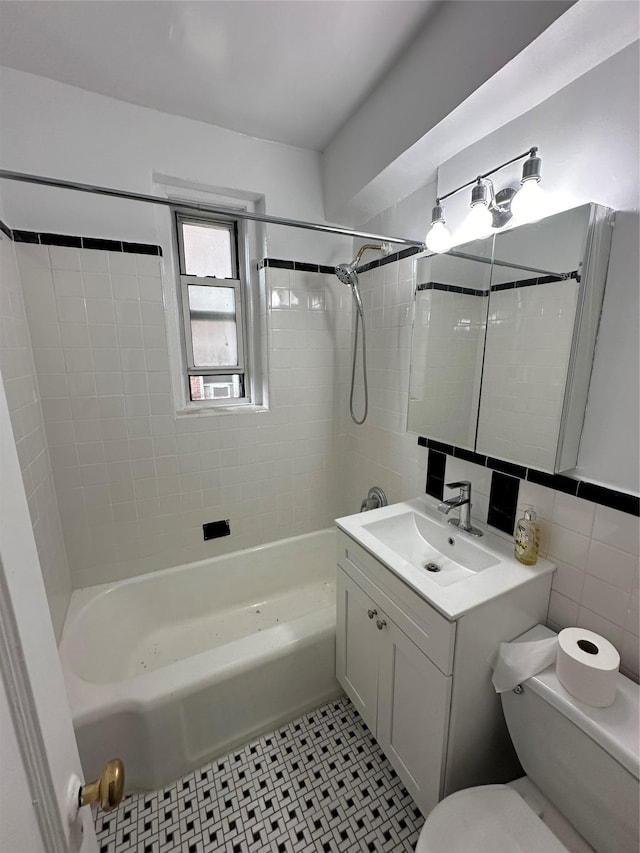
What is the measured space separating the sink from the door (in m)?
1.02

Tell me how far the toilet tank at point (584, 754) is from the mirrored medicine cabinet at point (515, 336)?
601 mm

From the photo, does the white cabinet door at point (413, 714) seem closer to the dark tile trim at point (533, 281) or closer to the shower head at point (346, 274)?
the dark tile trim at point (533, 281)

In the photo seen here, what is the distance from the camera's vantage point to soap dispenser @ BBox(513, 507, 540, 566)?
112 cm

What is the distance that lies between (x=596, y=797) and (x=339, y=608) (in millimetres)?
869

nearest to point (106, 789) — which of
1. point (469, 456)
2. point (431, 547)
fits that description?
point (431, 547)

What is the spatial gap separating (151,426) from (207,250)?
99 cm

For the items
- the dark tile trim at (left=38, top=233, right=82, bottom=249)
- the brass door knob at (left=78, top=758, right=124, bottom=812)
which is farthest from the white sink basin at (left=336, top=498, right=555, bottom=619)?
the dark tile trim at (left=38, top=233, right=82, bottom=249)

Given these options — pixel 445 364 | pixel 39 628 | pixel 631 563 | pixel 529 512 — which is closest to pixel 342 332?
pixel 445 364

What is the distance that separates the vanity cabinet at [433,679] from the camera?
1.00m

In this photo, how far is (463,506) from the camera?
1345mm

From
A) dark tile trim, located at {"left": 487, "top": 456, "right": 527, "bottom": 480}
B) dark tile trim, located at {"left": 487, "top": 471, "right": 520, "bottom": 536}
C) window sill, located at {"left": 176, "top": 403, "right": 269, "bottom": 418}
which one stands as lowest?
dark tile trim, located at {"left": 487, "top": 471, "right": 520, "bottom": 536}

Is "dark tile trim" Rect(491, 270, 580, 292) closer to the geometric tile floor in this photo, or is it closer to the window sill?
the window sill

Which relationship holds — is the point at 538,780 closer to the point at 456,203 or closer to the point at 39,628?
the point at 39,628

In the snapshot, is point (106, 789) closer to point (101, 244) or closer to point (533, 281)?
point (533, 281)
